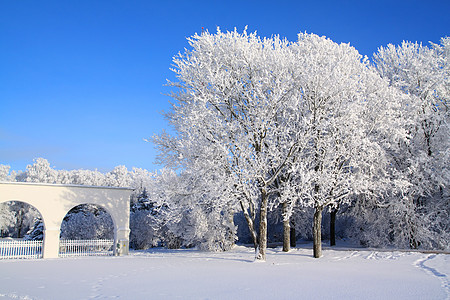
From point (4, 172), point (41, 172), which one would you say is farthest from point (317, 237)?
point (41, 172)

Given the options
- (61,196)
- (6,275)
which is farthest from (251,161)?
(61,196)

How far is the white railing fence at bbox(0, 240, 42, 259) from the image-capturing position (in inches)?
758

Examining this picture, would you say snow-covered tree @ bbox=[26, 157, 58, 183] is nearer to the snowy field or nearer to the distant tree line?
the distant tree line

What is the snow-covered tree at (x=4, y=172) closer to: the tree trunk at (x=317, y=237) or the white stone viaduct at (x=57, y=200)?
the white stone viaduct at (x=57, y=200)

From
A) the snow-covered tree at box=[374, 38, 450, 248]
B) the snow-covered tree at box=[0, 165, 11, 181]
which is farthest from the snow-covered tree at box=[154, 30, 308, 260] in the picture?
the snow-covered tree at box=[0, 165, 11, 181]

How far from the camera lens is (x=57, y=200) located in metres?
20.1

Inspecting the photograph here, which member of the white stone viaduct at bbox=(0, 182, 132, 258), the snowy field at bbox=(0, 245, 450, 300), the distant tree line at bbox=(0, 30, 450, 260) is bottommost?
the snowy field at bbox=(0, 245, 450, 300)

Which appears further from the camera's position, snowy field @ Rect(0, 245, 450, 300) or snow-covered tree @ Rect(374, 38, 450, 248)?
snow-covered tree @ Rect(374, 38, 450, 248)

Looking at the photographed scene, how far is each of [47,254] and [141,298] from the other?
48.0 feet

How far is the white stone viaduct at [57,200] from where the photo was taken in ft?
63.1

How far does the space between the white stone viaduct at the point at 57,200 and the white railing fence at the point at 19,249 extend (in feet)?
2.49

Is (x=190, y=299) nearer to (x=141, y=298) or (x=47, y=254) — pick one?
(x=141, y=298)

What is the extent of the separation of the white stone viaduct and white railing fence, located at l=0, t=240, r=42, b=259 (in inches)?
29.8

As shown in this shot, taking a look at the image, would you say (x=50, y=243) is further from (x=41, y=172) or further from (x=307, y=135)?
(x=41, y=172)
